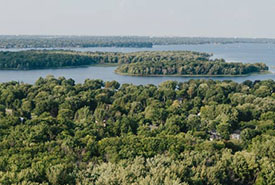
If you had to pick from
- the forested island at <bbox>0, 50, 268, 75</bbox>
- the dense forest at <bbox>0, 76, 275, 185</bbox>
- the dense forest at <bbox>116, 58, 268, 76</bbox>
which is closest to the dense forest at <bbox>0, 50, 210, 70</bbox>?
the forested island at <bbox>0, 50, 268, 75</bbox>

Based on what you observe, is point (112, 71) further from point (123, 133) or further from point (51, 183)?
point (51, 183)

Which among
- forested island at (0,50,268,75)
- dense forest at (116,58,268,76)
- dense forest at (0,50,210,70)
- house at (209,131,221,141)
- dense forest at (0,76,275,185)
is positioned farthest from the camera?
dense forest at (0,50,210,70)

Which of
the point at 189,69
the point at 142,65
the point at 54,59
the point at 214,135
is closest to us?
the point at 214,135

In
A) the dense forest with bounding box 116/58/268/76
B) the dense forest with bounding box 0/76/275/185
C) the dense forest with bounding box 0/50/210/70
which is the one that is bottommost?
the dense forest with bounding box 0/76/275/185

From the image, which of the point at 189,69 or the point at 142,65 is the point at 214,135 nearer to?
the point at 189,69

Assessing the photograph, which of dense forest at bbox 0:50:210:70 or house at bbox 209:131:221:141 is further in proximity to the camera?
dense forest at bbox 0:50:210:70

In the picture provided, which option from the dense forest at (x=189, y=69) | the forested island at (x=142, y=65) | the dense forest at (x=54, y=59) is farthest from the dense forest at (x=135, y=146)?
the dense forest at (x=54, y=59)

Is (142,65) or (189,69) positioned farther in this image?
(142,65)

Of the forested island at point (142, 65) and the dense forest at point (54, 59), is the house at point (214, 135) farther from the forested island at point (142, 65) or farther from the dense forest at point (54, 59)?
the dense forest at point (54, 59)

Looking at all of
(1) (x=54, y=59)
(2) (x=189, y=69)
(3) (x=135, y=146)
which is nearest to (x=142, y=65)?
(2) (x=189, y=69)

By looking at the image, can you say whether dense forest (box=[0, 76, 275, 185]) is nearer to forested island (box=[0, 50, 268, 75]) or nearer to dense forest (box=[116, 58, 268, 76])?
dense forest (box=[116, 58, 268, 76])
